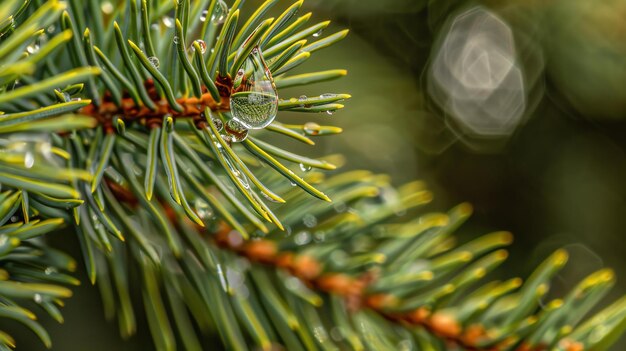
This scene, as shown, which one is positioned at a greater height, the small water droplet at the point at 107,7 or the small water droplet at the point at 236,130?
the small water droplet at the point at 107,7

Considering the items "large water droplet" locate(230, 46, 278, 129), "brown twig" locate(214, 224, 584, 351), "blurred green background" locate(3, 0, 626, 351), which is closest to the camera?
"large water droplet" locate(230, 46, 278, 129)

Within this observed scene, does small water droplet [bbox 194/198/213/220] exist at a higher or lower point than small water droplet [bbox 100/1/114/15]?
lower

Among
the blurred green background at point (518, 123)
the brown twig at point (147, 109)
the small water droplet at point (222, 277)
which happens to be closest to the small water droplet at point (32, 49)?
the brown twig at point (147, 109)

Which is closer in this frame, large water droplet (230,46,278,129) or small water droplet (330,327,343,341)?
large water droplet (230,46,278,129)

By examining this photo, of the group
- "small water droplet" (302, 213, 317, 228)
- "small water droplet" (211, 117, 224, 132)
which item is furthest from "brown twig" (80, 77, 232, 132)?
"small water droplet" (302, 213, 317, 228)

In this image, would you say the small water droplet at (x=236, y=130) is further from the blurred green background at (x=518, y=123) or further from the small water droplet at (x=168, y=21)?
the blurred green background at (x=518, y=123)

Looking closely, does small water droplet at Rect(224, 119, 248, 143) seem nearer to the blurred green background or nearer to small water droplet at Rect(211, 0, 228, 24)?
small water droplet at Rect(211, 0, 228, 24)

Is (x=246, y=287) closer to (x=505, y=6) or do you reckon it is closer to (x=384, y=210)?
(x=384, y=210)
